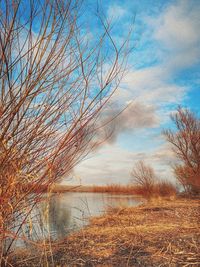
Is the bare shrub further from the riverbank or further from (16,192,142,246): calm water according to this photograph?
the riverbank

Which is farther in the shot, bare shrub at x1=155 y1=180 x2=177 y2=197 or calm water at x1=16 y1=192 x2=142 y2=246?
bare shrub at x1=155 y1=180 x2=177 y2=197

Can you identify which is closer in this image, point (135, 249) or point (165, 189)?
point (135, 249)

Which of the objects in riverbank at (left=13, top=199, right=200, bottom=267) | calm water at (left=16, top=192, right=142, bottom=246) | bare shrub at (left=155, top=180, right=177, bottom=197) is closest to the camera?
calm water at (left=16, top=192, right=142, bottom=246)

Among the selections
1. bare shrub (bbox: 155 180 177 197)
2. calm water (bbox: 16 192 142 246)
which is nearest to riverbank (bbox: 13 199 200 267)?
calm water (bbox: 16 192 142 246)

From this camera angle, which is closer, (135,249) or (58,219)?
(135,249)

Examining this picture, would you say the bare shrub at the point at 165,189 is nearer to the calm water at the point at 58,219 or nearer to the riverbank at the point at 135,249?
the calm water at the point at 58,219

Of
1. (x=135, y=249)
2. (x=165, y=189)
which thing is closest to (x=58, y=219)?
(x=135, y=249)

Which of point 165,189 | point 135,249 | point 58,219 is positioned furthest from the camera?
point 165,189

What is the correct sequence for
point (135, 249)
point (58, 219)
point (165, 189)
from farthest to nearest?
point (165, 189) → point (58, 219) → point (135, 249)

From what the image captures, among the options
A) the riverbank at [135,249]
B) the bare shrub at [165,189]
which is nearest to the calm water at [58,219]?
the riverbank at [135,249]

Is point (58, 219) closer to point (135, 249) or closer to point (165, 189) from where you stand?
point (135, 249)

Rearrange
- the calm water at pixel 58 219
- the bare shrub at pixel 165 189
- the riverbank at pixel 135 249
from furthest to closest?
the bare shrub at pixel 165 189
the riverbank at pixel 135 249
the calm water at pixel 58 219

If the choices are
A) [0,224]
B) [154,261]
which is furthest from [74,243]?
[0,224]

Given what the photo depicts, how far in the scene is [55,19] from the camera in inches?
81.2
